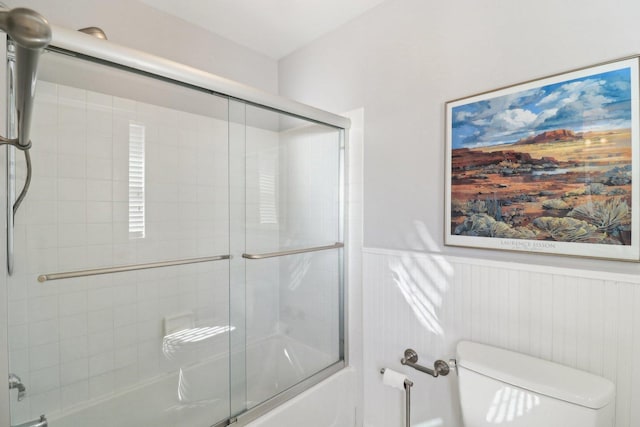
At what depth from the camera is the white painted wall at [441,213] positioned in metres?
1.11

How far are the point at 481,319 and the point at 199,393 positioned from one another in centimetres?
134

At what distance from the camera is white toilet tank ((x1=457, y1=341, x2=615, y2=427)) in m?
0.99

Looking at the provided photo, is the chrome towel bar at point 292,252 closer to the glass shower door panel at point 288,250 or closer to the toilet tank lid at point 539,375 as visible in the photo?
the glass shower door panel at point 288,250

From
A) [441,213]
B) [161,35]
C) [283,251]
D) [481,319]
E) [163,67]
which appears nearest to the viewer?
[163,67]

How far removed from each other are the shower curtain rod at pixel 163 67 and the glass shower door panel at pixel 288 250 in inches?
2.5

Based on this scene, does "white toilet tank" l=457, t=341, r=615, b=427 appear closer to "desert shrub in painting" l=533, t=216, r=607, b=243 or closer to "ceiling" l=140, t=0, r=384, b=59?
"desert shrub in painting" l=533, t=216, r=607, b=243

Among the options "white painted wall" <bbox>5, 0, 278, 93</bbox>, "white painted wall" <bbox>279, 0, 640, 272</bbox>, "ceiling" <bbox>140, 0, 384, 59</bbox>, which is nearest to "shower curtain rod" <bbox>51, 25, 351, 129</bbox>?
"white painted wall" <bbox>279, 0, 640, 272</bbox>

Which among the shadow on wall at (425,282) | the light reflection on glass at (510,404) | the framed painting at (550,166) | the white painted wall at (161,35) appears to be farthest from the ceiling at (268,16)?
the light reflection on glass at (510,404)

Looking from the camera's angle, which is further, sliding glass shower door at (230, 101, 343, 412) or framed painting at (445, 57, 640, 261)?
sliding glass shower door at (230, 101, 343, 412)

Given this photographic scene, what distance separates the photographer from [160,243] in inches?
54.9

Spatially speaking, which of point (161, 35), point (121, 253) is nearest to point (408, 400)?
point (121, 253)

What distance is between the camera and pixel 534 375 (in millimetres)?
1100

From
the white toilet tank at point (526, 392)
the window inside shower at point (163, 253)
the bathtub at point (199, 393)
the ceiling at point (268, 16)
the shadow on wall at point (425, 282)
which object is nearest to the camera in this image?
the white toilet tank at point (526, 392)

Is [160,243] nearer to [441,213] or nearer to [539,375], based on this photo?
[441,213]
